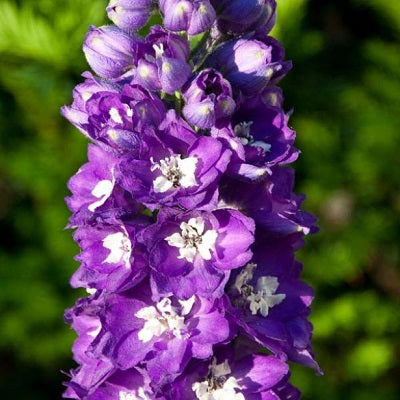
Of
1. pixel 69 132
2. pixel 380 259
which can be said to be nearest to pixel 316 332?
pixel 380 259

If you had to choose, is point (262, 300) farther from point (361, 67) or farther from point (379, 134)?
point (361, 67)

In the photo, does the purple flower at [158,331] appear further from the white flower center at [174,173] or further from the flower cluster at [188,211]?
the white flower center at [174,173]

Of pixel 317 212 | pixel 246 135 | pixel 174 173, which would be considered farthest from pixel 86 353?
pixel 317 212

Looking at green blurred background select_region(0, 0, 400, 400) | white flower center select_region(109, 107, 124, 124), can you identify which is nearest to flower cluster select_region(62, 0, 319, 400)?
white flower center select_region(109, 107, 124, 124)

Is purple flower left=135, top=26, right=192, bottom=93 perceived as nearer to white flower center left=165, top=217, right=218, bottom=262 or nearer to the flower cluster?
the flower cluster

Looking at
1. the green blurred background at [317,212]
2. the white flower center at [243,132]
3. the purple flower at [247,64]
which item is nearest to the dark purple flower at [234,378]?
the white flower center at [243,132]

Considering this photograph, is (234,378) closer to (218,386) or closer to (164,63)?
(218,386)

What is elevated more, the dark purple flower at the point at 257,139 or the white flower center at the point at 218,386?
the dark purple flower at the point at 257,139
